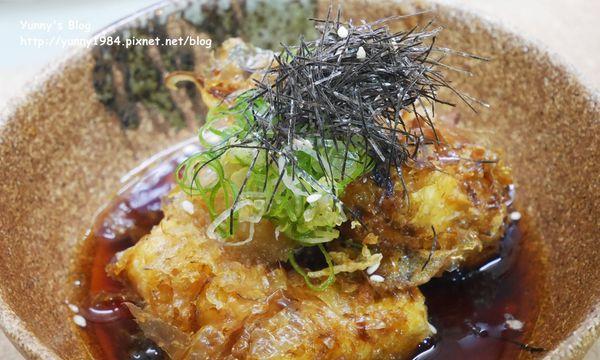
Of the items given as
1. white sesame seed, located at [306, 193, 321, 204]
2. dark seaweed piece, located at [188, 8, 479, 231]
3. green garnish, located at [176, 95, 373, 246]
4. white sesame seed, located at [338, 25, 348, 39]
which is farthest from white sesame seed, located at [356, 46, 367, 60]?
white sesame seed, located at [306, 193, 321, 204]

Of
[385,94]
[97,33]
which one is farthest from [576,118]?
[97,33]

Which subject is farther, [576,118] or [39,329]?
[576,118]

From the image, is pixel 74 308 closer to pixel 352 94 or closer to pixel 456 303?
pixel 352 94

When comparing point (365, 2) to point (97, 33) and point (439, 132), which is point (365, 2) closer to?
point (439, 132)

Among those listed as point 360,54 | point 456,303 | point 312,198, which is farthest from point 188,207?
point 456,303

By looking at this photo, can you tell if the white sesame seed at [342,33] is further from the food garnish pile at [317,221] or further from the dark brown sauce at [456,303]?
the dark brown sauce at [456,303]

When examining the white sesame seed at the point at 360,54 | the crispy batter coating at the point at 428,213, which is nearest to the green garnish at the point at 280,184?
the crispy batter coating at the point at 428,213

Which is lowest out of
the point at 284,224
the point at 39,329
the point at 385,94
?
the point at 39,329
